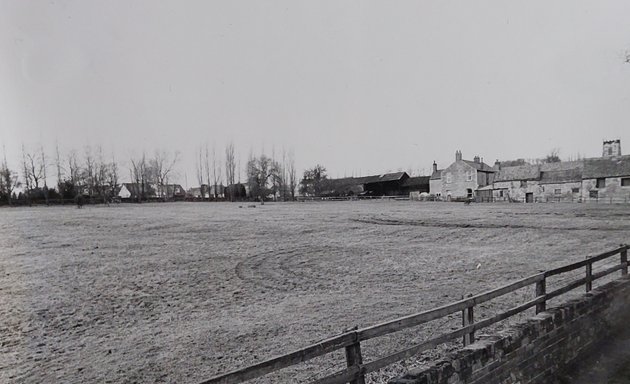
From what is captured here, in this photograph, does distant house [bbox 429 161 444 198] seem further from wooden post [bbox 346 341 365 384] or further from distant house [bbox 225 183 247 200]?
wooden post [bbox 346 341 365 384]

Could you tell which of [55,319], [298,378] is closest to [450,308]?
[298,378]

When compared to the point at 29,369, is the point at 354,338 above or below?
above

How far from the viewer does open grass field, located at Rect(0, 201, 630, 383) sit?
6.67m

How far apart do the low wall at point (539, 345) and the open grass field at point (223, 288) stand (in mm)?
1588

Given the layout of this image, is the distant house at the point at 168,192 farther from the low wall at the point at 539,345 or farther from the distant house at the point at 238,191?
the low wall at the point at 539,345

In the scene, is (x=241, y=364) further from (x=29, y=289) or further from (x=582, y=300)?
(x=29, y=289)

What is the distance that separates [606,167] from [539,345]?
55.5 m

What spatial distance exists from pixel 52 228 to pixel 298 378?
24807mm

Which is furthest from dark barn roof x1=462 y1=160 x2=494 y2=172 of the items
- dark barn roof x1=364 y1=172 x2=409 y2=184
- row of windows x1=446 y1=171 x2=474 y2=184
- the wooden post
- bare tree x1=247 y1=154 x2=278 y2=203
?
the wooden post

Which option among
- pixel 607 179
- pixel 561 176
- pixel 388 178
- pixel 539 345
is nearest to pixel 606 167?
pixel 607 179

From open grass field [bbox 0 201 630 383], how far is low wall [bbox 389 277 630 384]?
159cm

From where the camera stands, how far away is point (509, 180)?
61500 mm

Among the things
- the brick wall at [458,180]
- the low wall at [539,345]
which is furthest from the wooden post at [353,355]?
the brick wall at [458,180]

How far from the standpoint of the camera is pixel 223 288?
11031 mm
